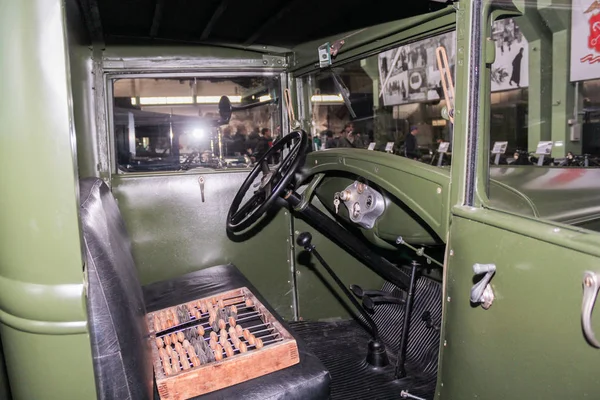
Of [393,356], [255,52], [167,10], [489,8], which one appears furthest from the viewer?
[255,52]

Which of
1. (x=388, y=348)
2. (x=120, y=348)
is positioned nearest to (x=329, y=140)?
(x=388, y=348)

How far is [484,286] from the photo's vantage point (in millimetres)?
1206

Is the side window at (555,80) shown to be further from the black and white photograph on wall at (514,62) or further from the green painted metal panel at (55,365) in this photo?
the green painted metal panel at (55,365)

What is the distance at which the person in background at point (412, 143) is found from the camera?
227 inches

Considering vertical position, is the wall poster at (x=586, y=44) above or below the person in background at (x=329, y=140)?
above

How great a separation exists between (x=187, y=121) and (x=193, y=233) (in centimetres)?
71

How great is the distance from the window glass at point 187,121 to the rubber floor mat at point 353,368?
1182mm

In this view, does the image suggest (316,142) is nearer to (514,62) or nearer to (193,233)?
(193,233)

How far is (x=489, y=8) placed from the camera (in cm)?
128

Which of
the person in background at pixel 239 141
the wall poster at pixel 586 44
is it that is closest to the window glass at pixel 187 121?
the person in background at pixel 239 141

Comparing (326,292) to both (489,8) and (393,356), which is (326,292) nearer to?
(393,356)

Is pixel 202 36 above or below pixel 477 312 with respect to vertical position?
above

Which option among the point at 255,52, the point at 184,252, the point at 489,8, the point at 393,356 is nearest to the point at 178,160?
the point at 184,252

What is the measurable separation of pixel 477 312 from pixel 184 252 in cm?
208
